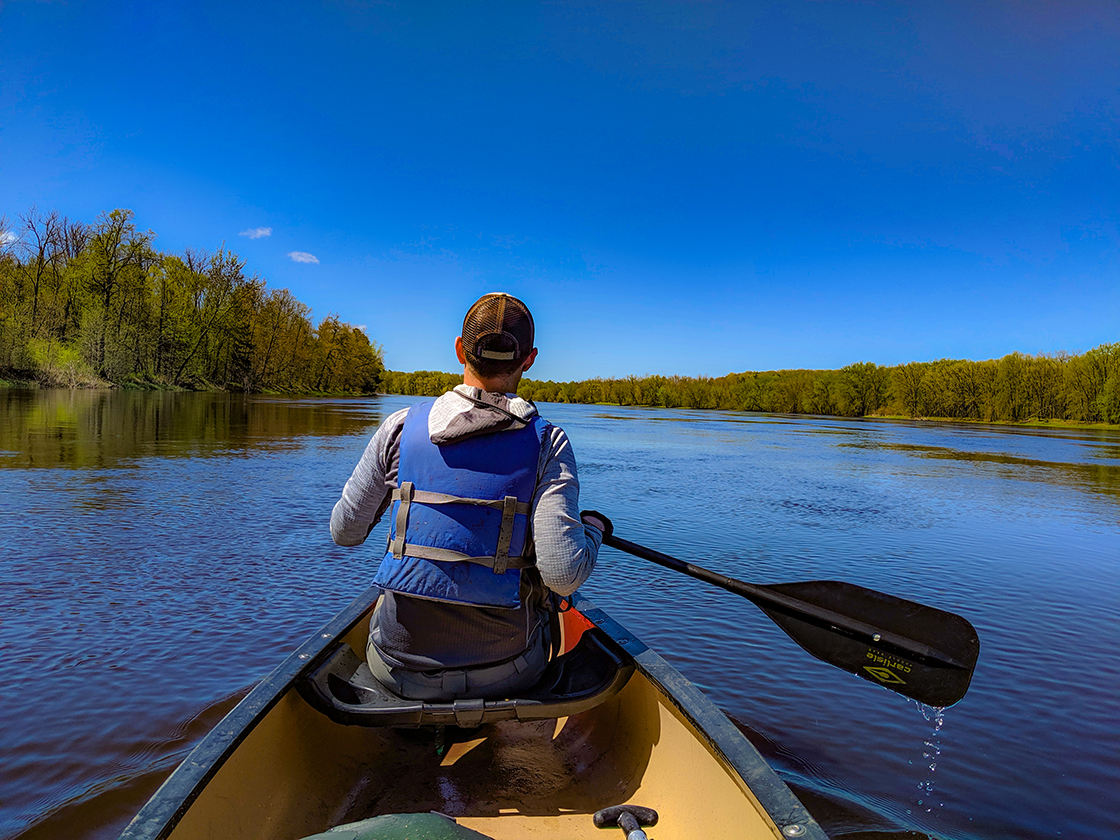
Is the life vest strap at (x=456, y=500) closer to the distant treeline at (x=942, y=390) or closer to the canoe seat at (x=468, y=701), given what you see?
the canoe seat at (x=468, y=701)

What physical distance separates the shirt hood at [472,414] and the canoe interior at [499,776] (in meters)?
1.24

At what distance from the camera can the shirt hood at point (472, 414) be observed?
2166 mm

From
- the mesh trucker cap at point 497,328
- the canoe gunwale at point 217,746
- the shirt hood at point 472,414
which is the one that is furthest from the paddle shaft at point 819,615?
the canoe gunwale at point 217,746

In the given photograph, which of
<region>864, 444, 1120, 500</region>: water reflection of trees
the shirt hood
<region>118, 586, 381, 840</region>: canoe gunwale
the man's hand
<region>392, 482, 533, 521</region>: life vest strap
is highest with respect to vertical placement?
the shirt hood

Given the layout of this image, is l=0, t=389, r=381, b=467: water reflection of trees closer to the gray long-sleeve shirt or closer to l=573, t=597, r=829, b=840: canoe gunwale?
the gray long-sleeve shirt

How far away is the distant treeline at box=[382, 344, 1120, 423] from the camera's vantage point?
194ft

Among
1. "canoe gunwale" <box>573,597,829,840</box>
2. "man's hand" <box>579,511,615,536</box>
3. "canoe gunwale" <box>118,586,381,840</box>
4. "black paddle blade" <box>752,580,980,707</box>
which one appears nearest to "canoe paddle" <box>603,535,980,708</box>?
"black paddle blade" <box>752,580,980,707</box>

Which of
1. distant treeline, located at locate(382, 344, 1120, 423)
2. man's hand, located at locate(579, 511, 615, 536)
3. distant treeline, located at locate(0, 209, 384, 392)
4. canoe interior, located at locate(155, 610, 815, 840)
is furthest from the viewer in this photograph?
distant treeline, located at locate(382, 344, 1120, 423)

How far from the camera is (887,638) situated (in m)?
3.01

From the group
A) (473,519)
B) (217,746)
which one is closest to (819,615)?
(473,519)

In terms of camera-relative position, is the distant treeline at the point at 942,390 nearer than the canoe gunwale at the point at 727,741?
No

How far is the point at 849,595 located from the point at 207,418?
1148 inches

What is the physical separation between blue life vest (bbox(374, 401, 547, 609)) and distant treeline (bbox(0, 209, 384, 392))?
53602 millimetres

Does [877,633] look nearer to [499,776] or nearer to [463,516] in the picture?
[499,776]
